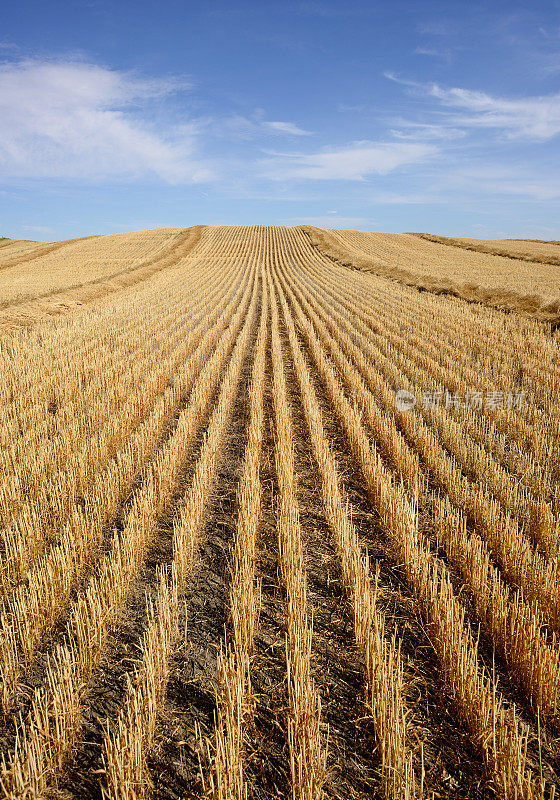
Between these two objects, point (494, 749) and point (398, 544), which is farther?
point (398, 544)

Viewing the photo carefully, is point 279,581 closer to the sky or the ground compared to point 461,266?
closer to the ground

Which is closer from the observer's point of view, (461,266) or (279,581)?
(279,581)

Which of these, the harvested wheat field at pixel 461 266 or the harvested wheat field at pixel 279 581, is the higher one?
the harvested wheat field at pixel 461 266

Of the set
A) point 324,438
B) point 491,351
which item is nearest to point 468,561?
point 324,438

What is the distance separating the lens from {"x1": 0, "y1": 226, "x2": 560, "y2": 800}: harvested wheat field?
233 centimetres

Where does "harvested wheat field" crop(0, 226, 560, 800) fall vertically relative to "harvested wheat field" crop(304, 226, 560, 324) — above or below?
below

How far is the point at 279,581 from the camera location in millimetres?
3771

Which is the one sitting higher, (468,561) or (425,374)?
(425,374)

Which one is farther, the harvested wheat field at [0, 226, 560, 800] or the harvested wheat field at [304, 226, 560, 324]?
the harvested wheat field at [304, 226, 560, 324]

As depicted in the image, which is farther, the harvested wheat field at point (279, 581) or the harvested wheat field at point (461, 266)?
the harvested wheat field at point (461, 266)

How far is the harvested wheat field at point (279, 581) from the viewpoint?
7.65ft

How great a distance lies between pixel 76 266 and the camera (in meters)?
35.8

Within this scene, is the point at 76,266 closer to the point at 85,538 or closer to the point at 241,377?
the point at 241,377

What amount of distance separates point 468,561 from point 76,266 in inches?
1507
